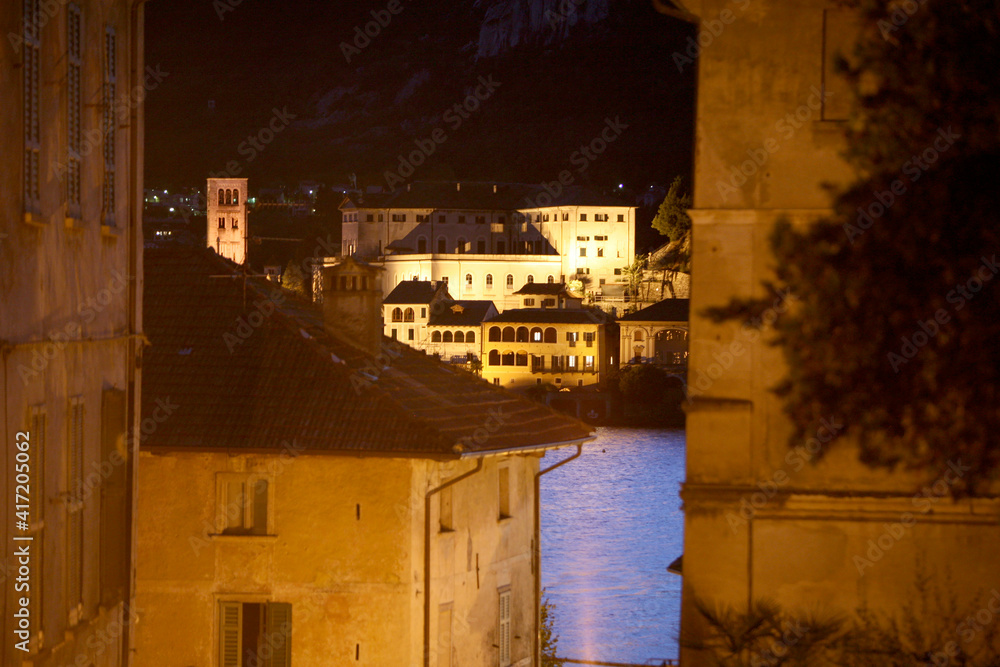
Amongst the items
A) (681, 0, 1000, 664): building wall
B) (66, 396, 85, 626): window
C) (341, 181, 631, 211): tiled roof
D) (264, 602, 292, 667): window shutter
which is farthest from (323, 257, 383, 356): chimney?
(341, 181, 631, 211): tiled roof

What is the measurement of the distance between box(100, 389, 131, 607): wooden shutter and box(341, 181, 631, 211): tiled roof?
99806 millimetres

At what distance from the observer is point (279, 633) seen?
13.9 m

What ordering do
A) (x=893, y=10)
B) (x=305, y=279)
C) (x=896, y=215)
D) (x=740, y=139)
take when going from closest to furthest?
(x=896, y=215) → (x=893, y=10) → (x=740, y=139) → (x=305, y=279)

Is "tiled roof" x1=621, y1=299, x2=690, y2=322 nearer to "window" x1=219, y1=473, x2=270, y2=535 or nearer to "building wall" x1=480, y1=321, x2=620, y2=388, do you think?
"building wall" x1=480, y1=321, x2=620, y2=388

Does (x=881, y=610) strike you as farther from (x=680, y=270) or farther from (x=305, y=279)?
(x=305, y=279)

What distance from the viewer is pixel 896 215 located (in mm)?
6957

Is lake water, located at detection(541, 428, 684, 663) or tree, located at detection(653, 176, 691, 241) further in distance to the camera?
tree, located at detection(653, 176, 691, 241)

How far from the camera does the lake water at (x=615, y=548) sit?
99.8ft

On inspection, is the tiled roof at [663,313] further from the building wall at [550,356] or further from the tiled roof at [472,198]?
the tiled roof at [472,198]

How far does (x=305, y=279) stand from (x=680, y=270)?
1363 inches

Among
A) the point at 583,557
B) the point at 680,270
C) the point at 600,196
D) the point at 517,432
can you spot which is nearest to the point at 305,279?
the point at 600,196

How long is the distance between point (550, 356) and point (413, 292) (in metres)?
13.6

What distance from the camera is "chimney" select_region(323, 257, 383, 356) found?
16.6 meters

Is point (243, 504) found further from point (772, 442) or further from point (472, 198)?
point (472, 198)
